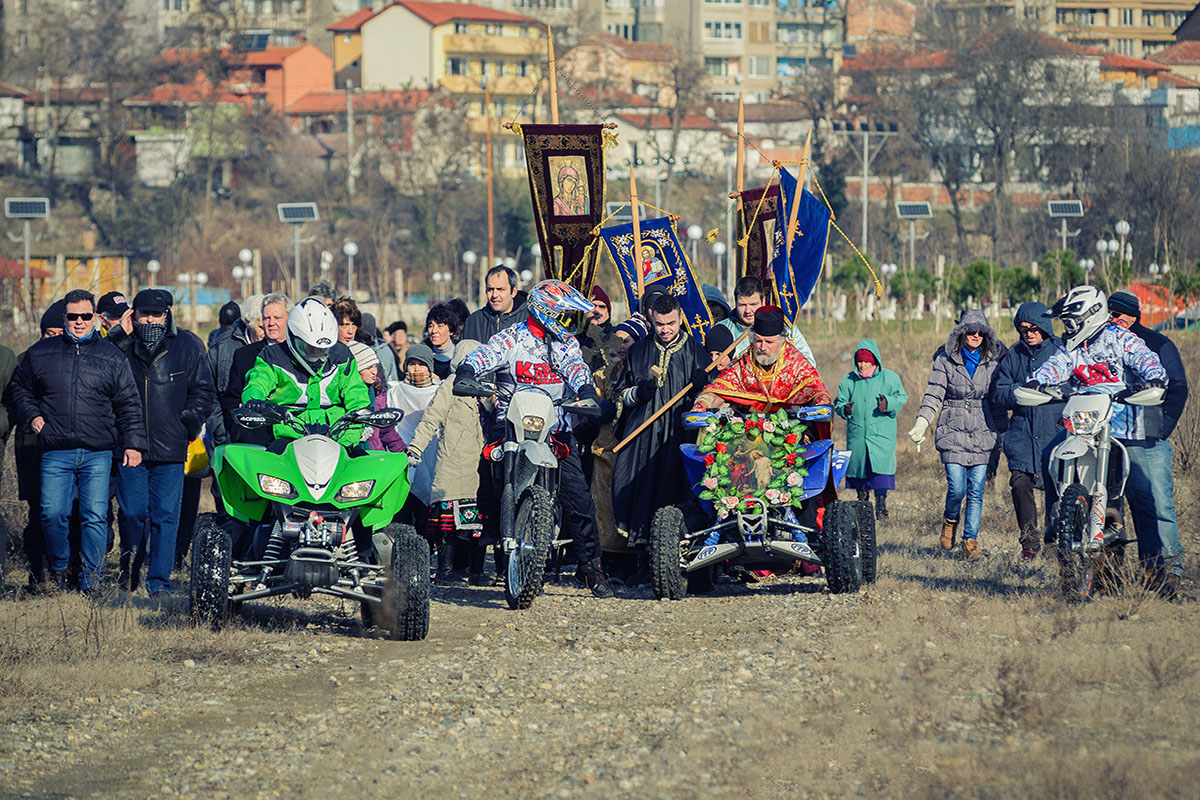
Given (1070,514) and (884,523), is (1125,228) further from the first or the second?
(1070,514)

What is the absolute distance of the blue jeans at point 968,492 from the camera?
40.7ft

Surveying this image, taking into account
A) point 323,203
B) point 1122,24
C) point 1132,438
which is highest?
point 1122,24

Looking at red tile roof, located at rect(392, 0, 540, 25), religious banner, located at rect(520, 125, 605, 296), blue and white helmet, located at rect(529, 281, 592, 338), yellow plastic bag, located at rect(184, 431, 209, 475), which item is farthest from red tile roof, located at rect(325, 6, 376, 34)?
blue and white helmet, located at rect(529, 281, 592, 338)

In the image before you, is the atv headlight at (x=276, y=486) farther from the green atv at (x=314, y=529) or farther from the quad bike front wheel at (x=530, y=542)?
the quad bike front wheel at (x=530, y=542)

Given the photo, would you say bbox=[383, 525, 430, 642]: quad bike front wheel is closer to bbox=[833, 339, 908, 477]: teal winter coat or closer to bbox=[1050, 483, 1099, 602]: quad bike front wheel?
bbox=[1050, 483, 1099, 602]: quad bike front wheel

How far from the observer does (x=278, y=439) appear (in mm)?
9000

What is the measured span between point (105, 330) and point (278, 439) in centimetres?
326

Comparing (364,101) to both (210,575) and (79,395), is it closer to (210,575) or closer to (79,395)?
(79,395)

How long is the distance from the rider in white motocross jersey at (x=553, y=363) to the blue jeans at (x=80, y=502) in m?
2.38

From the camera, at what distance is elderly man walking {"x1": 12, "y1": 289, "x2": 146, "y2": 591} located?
1023 centimetres

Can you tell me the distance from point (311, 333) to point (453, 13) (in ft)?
274

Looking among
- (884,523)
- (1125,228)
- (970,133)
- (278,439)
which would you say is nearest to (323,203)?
(970,133)

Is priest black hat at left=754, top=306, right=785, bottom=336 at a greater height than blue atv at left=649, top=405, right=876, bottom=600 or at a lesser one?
greater

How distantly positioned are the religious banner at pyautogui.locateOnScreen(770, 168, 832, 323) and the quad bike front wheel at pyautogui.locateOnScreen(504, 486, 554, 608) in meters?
3.45
